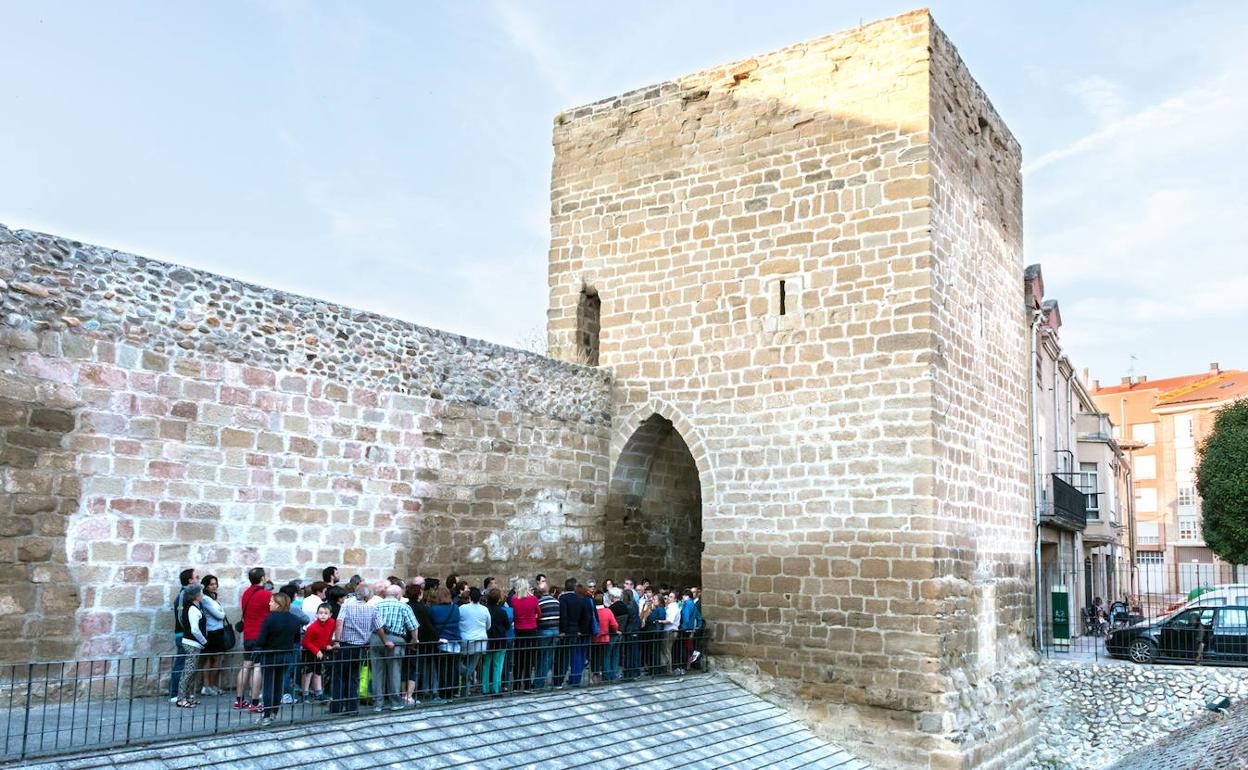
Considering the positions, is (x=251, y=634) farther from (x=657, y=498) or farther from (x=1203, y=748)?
(x=1203, y=748)

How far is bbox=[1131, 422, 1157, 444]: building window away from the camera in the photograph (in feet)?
151

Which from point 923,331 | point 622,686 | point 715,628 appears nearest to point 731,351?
point 923,331

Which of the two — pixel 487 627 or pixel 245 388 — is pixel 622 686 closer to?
pixel 487 627

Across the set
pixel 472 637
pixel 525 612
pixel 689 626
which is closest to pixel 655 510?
pixel 689 626

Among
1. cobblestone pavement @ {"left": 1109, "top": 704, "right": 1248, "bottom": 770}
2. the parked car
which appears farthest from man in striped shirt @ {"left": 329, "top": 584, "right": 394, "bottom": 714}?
the parked car

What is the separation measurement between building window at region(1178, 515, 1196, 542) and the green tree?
18.6 m

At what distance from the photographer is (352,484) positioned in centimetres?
992

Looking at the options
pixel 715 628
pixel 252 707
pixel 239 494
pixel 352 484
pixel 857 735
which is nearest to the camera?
pixel 252 707

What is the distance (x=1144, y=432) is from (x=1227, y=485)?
859 inches

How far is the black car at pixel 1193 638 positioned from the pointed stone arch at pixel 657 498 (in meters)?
5.82

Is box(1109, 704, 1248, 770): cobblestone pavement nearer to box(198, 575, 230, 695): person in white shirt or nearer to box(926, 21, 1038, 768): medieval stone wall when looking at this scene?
box(926, 21, 1038, 768): medieval stone wall

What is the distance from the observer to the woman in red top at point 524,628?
9.39 metres

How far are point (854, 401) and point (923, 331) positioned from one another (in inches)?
38.9

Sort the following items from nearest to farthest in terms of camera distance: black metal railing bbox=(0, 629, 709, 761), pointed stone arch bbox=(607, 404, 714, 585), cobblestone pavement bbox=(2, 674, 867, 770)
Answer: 1. cobblestone pavement bbox=(2, 674, 867, 770)
2. black metal railing bbox=(0, 629, 709, 761)
3. pointed stone arch bbox=(607, 404, 714, 585)
